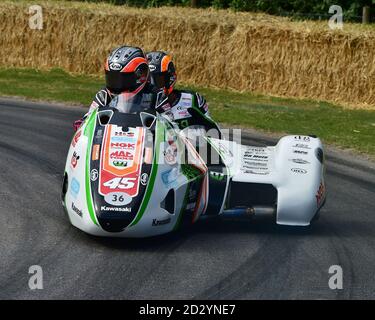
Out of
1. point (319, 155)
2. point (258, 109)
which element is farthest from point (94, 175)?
point (258, 109)

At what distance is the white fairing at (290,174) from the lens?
9.73m

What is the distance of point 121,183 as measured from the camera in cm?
886

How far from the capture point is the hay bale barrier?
2291 centimetres

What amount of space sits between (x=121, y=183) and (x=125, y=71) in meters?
1.52

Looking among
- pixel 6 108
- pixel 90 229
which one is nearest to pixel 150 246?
pixel 90 229

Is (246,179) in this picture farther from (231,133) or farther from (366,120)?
(366,120)

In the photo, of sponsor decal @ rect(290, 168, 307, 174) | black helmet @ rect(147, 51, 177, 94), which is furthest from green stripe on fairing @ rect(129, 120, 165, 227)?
black helmet @ rect(147, 51, 177, 94)

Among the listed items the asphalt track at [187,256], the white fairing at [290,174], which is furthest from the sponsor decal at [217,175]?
the asphalt track at [187,256]

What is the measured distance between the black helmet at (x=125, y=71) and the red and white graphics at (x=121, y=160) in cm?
64

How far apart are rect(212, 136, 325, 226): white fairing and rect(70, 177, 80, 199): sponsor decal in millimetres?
1748

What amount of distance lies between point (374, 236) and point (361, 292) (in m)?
2.03

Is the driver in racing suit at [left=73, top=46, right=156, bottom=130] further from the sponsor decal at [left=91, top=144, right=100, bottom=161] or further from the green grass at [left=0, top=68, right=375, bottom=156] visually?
the green grass at [left=0, top=68, right=375, bottom=156]

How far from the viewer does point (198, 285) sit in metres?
8.02

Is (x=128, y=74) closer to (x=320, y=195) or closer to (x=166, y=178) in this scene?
(x=166, y=178)
